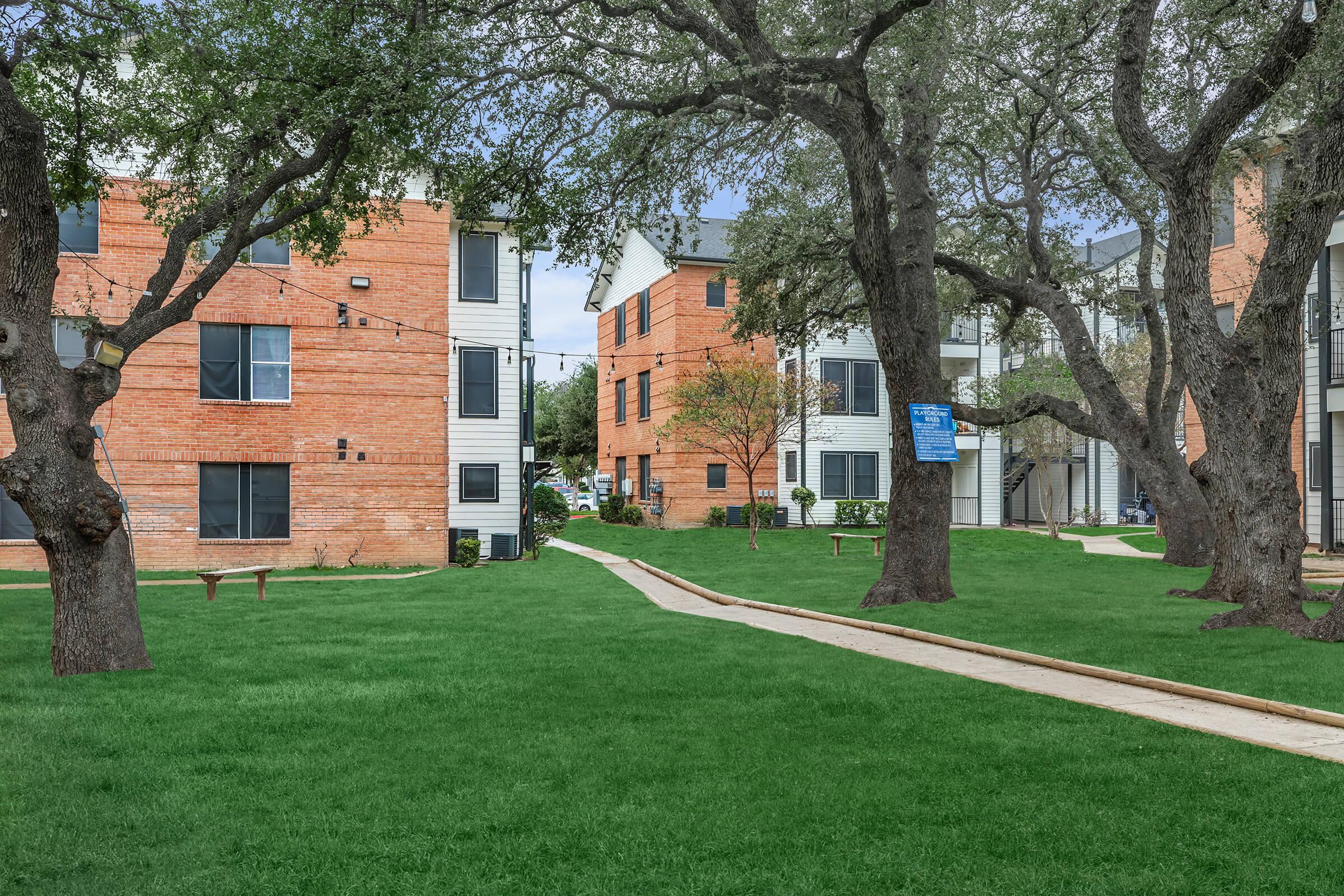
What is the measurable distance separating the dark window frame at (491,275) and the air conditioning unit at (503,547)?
19.5ft

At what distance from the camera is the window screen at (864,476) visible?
40.4 meters

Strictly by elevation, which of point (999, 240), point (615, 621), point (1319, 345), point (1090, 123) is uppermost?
point (1090, 123)

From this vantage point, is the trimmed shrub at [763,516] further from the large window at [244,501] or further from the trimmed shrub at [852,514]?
the large window at [244,501]

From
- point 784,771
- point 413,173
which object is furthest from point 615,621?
point 784,771

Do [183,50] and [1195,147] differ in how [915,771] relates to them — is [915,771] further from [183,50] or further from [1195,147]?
→ [183,50]

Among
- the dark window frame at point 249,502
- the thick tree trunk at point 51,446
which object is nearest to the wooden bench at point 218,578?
the dark window frame at point 249,502

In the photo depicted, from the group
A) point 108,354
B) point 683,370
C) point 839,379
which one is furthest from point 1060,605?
point 839,379

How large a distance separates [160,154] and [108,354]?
474 centimetres

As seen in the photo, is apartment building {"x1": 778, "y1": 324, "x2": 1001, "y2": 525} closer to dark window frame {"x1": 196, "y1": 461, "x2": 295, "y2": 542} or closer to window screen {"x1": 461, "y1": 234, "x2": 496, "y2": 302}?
window screen {"x1": 461, "y1": 234, "x2": 496, "y2": 302}

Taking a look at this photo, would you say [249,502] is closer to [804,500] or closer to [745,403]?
[745,403]

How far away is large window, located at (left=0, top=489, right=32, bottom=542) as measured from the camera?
2252cm

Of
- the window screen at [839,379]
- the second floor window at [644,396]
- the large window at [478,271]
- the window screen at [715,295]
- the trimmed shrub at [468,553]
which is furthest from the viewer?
the second floor window at [644,396]

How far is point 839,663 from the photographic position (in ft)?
33.6

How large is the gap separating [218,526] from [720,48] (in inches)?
650
